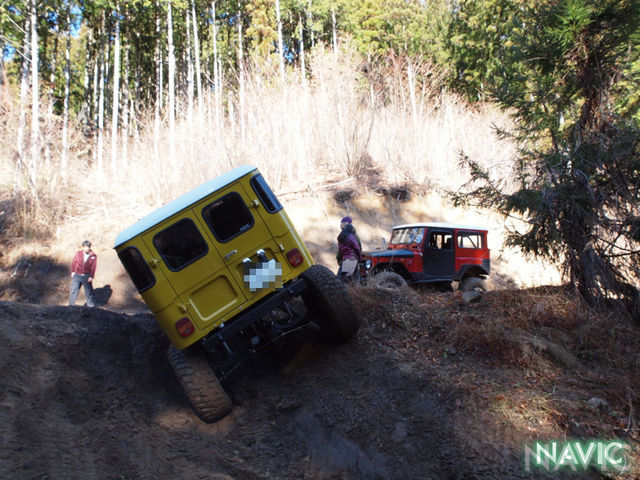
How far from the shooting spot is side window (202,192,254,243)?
209 inches

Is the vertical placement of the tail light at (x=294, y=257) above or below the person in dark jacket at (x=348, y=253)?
above

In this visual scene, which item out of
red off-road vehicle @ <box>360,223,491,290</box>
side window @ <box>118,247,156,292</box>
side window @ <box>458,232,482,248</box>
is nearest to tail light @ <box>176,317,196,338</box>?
side window @ <box>118,247,156,292</box>

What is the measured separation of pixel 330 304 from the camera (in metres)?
5.59

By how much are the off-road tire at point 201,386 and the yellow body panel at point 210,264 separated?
21 centimetres

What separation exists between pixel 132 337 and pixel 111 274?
8.14m

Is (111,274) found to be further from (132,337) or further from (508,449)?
(508,449)

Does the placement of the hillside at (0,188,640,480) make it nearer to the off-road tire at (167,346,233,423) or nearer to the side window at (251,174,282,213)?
the off-road tire at (167,346,233,423)

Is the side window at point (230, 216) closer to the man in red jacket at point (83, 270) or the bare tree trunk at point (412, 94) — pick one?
the man in red jacket at point (83, 270)

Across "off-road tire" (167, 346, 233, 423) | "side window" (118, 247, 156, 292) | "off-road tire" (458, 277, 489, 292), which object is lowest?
"off-road tire" (458, 277, 489, 292)

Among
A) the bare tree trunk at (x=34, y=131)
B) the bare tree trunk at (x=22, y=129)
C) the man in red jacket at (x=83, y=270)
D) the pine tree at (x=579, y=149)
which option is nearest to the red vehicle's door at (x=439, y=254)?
the pine tree at (x=579, y=149)

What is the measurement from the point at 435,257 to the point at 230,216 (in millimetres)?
6507

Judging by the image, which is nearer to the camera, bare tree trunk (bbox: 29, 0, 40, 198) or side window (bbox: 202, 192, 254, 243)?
side window (bbox: 202, 192, 254, 243)

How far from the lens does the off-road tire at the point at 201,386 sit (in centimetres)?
504

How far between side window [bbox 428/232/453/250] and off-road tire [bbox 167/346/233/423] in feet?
22.1
